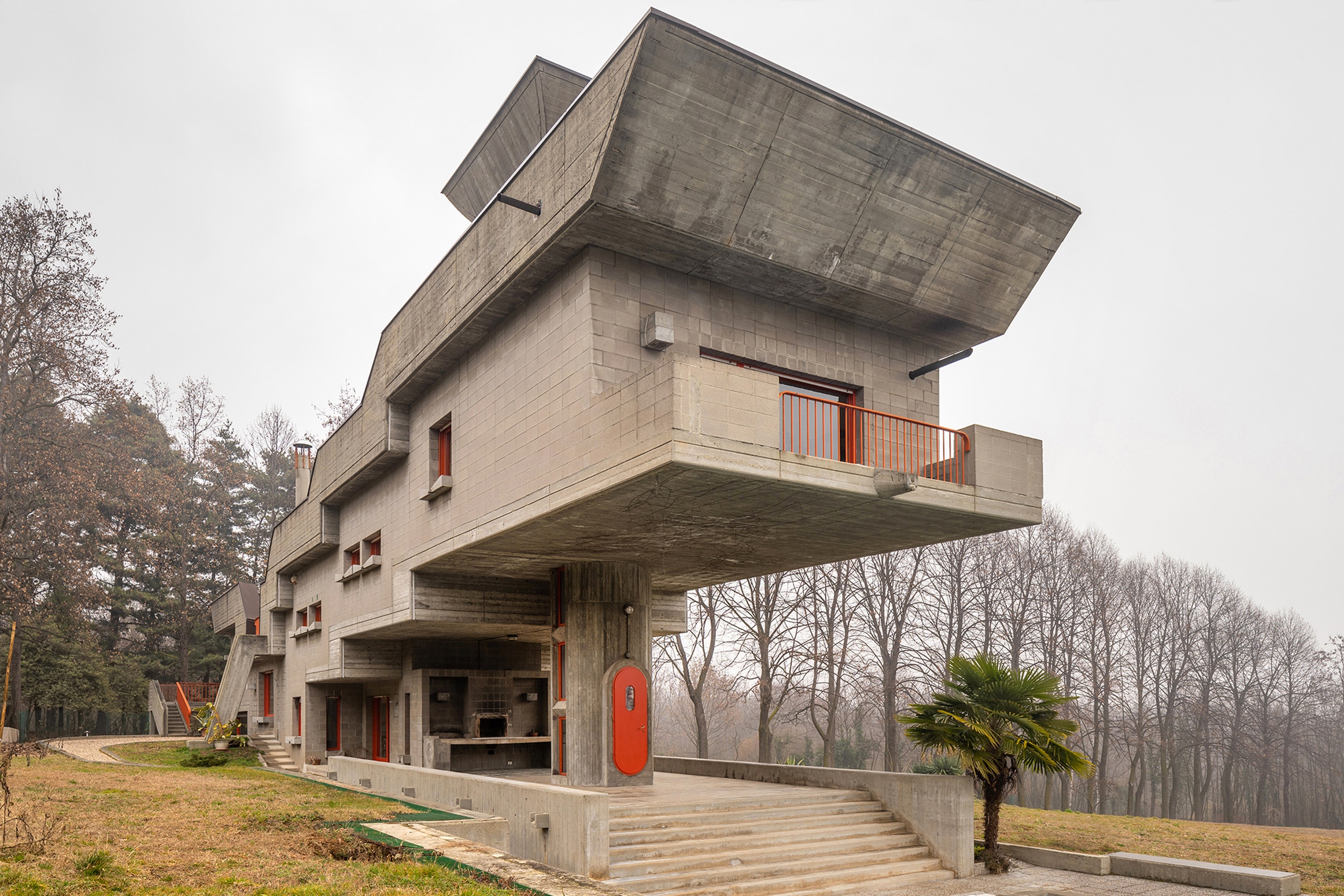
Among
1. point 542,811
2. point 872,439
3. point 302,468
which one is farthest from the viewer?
point 302,468

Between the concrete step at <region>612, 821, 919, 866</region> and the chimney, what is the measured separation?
67.2 feet

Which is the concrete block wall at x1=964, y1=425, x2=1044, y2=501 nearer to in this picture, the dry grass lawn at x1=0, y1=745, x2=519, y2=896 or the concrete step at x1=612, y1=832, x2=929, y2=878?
the concrete step at x1=612, y1=832, x2=929, y2=878

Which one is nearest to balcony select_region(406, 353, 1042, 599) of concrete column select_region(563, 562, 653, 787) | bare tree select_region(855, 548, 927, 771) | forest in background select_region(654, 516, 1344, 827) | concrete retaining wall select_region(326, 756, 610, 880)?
concrete column select_region(563, 562, 653, 787)

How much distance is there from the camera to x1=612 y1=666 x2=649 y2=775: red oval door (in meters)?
15.8

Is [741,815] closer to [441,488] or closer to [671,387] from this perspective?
[671,387]

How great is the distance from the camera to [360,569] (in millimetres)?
21703

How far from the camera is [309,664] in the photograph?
27.1m

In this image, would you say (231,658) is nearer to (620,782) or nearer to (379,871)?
(620,782)

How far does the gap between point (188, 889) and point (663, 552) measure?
377 inches

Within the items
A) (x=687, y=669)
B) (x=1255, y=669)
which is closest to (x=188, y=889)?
(x=687, y=669)

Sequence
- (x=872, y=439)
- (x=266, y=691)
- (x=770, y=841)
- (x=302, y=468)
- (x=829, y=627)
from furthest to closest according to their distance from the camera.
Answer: (x=829, y=627) → (x=266, y=691) → (x=302, y=468) → (x=872, y=439) → (x=770, y=841)

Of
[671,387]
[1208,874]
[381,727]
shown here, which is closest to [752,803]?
[1208,874]

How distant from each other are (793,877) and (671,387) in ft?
21.5

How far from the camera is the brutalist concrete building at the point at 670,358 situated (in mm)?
11352
